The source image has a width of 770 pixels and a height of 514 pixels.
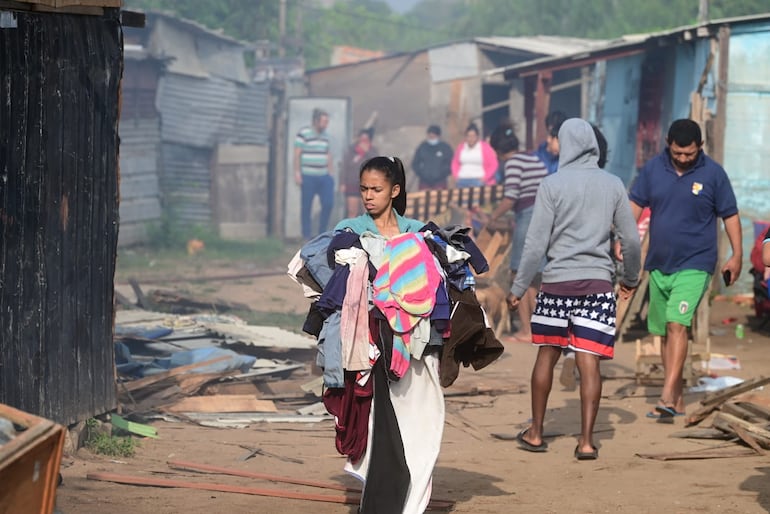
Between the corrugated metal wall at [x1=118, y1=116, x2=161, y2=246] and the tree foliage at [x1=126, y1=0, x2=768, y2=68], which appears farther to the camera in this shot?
the tree foliage at [x1=126, y1=0, x2=768, y2=68]

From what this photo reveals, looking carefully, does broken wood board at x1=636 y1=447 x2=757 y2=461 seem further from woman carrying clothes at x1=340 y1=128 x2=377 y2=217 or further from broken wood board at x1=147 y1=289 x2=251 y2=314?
woman carrying clothes at x1=340 y1=128 x2=377 y2=217

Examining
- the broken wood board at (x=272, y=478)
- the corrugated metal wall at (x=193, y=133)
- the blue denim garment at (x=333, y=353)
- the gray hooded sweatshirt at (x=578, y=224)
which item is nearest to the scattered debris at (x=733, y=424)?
the gray hooded sweatshirt at (x=578, y=224)

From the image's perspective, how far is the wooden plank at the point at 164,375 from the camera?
8.81 m

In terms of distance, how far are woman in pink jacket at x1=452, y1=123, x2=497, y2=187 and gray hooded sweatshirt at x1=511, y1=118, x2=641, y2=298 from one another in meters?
13.3

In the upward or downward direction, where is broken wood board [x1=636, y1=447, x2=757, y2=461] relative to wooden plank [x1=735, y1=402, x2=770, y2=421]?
downward

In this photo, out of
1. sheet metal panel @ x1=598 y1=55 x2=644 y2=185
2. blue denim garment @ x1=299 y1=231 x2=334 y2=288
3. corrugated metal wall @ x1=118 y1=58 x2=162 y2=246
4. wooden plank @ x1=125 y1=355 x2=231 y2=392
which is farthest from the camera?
corrugated metal wall @ x1=118 y1=58 x2=162 y2=246

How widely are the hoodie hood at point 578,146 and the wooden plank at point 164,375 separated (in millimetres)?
3518

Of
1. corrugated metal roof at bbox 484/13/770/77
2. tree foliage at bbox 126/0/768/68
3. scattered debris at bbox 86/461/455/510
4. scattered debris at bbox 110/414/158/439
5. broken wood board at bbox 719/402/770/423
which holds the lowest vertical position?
scattered debris at bbox 110/414/158/439

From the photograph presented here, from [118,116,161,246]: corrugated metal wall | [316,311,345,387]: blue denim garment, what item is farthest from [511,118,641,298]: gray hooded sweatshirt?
[118,116,161,246]: corrugated metal wall

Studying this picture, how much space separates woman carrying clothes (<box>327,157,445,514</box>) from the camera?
18.0 feet

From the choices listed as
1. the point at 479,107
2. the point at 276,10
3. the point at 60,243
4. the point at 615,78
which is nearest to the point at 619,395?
the point at 60,243

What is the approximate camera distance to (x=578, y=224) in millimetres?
7348

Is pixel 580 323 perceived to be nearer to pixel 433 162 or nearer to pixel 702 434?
pixel 702 434

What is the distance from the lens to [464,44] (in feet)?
90.5
